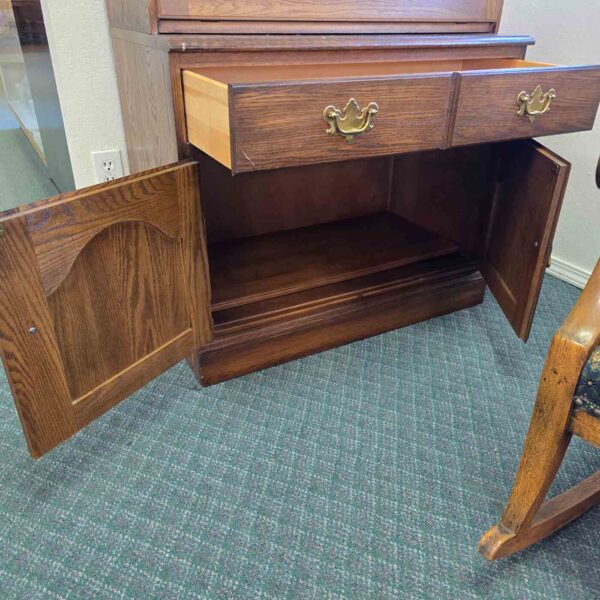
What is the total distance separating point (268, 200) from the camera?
4.90ft

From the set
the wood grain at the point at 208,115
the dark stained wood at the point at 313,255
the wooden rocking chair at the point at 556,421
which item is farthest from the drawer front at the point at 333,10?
the wooden rocking chair at the point at 556,421

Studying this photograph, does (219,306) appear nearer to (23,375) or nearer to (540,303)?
(23,375)

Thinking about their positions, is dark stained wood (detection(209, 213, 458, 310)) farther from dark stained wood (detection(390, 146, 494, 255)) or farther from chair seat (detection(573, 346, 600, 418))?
chair seat (detection(573, 346, 600, 418))

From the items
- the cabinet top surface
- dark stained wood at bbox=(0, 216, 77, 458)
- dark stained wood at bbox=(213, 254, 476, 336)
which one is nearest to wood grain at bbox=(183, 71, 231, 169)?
the cabinet top surface

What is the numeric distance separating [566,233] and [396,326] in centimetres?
64

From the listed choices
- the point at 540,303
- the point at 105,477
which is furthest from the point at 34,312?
the point at 540,303

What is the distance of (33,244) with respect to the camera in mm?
737

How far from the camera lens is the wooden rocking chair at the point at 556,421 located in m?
0.65

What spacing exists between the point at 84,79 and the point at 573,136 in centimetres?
128

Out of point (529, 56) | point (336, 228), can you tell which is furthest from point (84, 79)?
point (529, 56)

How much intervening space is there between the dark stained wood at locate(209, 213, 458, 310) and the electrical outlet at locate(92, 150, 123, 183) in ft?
1.06

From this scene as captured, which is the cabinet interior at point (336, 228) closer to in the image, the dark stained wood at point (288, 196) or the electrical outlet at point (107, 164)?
the dark stained wood at point (288, 196)

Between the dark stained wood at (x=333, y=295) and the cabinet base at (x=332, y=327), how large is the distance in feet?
0.04

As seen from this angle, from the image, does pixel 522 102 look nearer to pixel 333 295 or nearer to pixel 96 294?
pixel 333 295
